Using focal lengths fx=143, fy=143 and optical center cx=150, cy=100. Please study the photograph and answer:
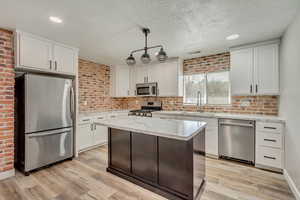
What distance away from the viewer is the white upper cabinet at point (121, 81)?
15.8ft

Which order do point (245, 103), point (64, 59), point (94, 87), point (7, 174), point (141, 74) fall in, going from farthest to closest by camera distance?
point (141, 74), point (94, 87), point (245, 103), point (64, 59), point (7, 174)

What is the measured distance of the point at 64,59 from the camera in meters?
3.06

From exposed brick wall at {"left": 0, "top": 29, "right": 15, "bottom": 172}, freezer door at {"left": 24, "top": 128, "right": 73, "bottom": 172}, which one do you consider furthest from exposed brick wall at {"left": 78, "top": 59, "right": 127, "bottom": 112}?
exposed brick wall at {"left": 0, "top": 29, "right": 15, "bottom": 172}

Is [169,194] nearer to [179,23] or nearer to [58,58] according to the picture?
[179,23]

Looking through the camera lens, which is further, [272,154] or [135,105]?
[135,105]

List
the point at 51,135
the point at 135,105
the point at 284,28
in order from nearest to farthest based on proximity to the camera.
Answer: the point at 284,28 < the point at 51,135 < the point at 135,105

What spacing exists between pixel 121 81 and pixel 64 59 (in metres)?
2.03

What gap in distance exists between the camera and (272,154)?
2.62m

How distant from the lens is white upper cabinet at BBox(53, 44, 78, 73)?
292 centimetres

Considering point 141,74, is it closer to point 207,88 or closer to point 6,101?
point 207,88

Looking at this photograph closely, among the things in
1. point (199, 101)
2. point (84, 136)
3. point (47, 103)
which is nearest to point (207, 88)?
point (199, 101)

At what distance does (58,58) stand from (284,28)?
4179 millimetres

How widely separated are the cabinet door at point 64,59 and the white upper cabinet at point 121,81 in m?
1.70

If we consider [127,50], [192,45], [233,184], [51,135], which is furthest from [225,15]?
[51,135]
